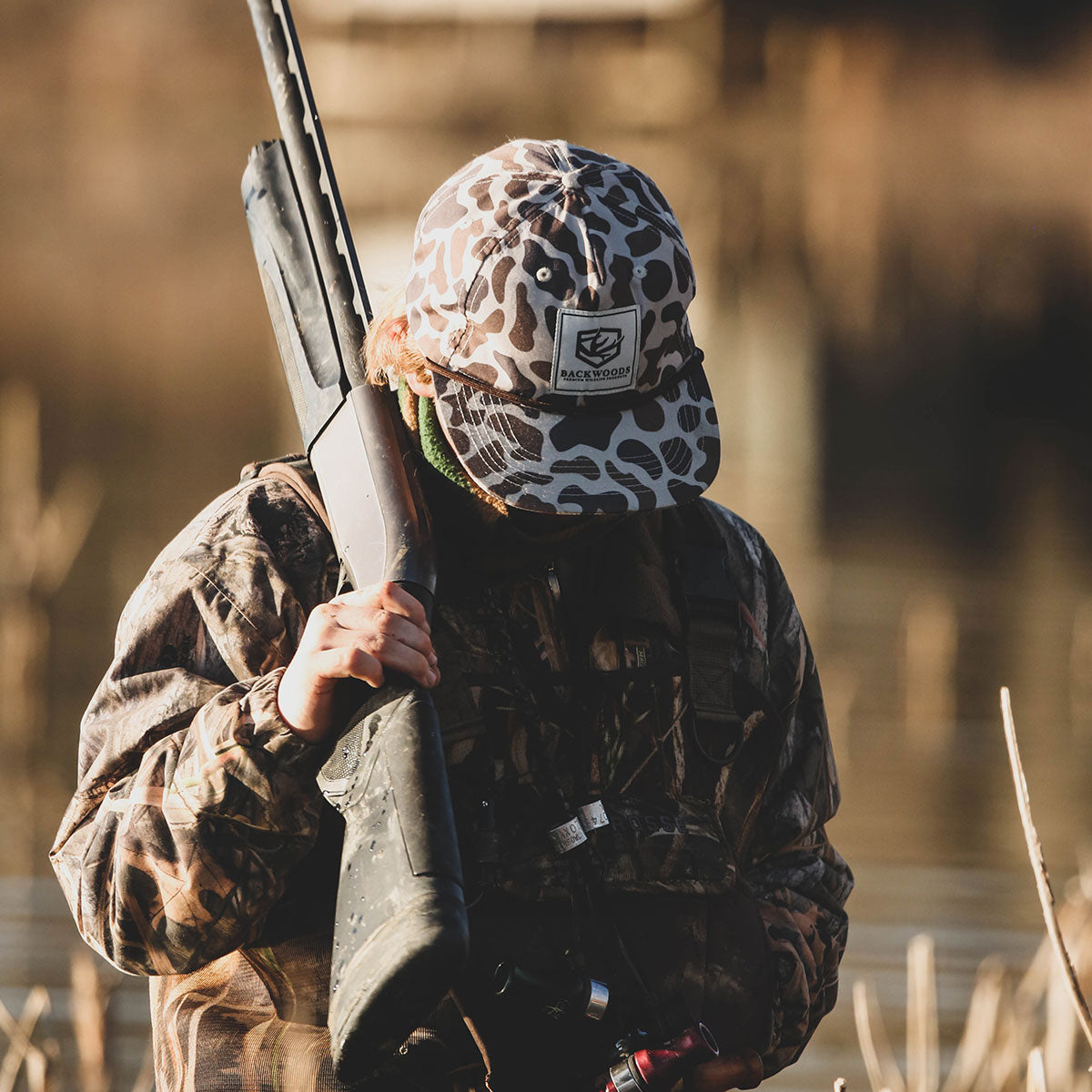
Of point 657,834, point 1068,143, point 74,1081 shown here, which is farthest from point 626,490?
point 1068,143

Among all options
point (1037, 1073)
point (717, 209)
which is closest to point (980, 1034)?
point (1037, 1073)

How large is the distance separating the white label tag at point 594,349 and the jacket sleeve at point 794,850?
0.55 metres

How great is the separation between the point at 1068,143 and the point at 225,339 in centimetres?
1491

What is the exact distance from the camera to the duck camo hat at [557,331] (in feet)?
8.35

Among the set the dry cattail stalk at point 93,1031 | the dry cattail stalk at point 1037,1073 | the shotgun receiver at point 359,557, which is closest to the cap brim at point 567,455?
the shotgun receiver at point 359,557

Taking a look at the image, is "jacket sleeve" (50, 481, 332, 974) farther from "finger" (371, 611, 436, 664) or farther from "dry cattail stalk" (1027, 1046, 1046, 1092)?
"dry cattail stalk" (1027, 1046, 1046, 1092)

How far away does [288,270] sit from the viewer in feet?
9.77

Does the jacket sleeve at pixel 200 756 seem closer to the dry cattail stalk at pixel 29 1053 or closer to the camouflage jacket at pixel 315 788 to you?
the camouflage jacket at pixel 315 788

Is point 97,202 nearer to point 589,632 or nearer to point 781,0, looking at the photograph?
point 781,0

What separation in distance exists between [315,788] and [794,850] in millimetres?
913

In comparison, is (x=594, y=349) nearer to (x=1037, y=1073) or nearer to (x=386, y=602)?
(x=386, y=602)

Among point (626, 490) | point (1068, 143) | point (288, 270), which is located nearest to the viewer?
point (626, 490)

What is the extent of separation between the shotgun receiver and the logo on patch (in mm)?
290

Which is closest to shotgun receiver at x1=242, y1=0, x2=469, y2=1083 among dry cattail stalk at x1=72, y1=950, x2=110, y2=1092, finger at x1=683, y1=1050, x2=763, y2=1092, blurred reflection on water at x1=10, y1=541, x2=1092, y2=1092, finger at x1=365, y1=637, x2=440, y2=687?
finger at x1=365, y1=637, x2=440, y2=687
